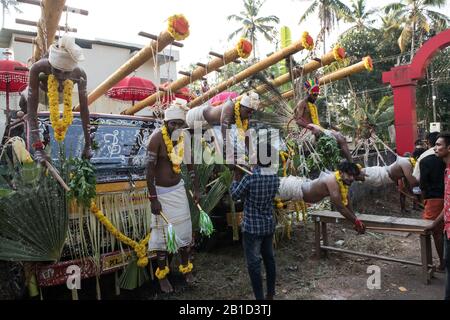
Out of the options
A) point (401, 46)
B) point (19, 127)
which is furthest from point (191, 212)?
point (401, 46)

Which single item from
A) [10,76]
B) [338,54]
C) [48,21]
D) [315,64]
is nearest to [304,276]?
[315,64]

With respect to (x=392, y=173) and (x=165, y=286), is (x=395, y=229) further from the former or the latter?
(x=165, y=286)

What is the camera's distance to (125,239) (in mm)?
3375

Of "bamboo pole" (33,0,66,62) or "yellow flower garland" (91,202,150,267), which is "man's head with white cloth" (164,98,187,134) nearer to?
"yellow flower garland" (91,202,150,267)

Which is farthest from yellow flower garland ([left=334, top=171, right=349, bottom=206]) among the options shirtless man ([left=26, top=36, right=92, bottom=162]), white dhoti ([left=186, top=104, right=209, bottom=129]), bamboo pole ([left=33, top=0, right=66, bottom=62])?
bamboo pole ([left=33, top=0, right=66, bottom=62])

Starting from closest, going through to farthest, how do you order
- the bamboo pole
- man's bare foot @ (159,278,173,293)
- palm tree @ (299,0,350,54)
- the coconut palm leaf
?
the coconut palm leaf
the bamboo pole
man's bare foot @ (159,278,173,293)
palm tree @ (299,0,350,54)

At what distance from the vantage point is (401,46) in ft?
69.3

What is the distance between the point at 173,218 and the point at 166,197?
22 cm

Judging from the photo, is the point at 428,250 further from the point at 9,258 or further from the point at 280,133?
the point at 9,258

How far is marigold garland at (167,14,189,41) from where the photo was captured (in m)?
3.66

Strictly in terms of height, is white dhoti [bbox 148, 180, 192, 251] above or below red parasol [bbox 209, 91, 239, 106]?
below
